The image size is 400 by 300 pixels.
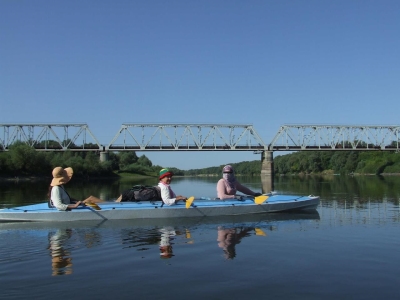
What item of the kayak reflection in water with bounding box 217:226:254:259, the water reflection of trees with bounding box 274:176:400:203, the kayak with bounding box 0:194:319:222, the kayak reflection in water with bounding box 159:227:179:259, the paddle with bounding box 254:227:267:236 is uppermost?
the kayak with bounding box 0:194:319:222

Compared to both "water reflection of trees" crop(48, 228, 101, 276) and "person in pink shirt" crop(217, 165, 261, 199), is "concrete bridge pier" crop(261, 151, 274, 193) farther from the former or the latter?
"water reflection of trees" crop(48, 228, 101, 276)

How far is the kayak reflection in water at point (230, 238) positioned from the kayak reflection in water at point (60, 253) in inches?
123

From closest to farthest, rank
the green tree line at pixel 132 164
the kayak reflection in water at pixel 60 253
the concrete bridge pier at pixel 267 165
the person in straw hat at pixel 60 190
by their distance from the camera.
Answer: the kayak reflection in water at pixel 60 253, the person in straw hat at pixel 60 190, the green tree line at pixel 132 164, the concrete bridge pier at pixel 267 165

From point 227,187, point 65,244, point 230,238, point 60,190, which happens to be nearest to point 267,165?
point 227,187

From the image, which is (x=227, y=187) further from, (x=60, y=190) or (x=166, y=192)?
(x=60, y=190)

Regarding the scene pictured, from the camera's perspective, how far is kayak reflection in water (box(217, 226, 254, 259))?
8.69m

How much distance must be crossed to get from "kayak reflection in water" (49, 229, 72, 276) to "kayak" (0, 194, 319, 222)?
4.17ft

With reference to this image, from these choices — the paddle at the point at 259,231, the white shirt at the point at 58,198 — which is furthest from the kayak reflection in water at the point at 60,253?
the paddle at the point at 259,231

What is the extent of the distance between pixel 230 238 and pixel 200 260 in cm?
253

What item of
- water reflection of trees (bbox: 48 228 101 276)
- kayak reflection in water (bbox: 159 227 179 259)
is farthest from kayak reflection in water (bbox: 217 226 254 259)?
water reflection of trees (bbox: 48 228 101 276)

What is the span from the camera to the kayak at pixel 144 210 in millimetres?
12992

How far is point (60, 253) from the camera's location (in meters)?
8.84

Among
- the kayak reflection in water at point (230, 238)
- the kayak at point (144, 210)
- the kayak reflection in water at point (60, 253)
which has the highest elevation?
the kayak at point (144, 210)

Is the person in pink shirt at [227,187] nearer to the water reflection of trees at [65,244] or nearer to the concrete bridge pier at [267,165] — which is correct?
A: the water reflection of trees at [65,244]
